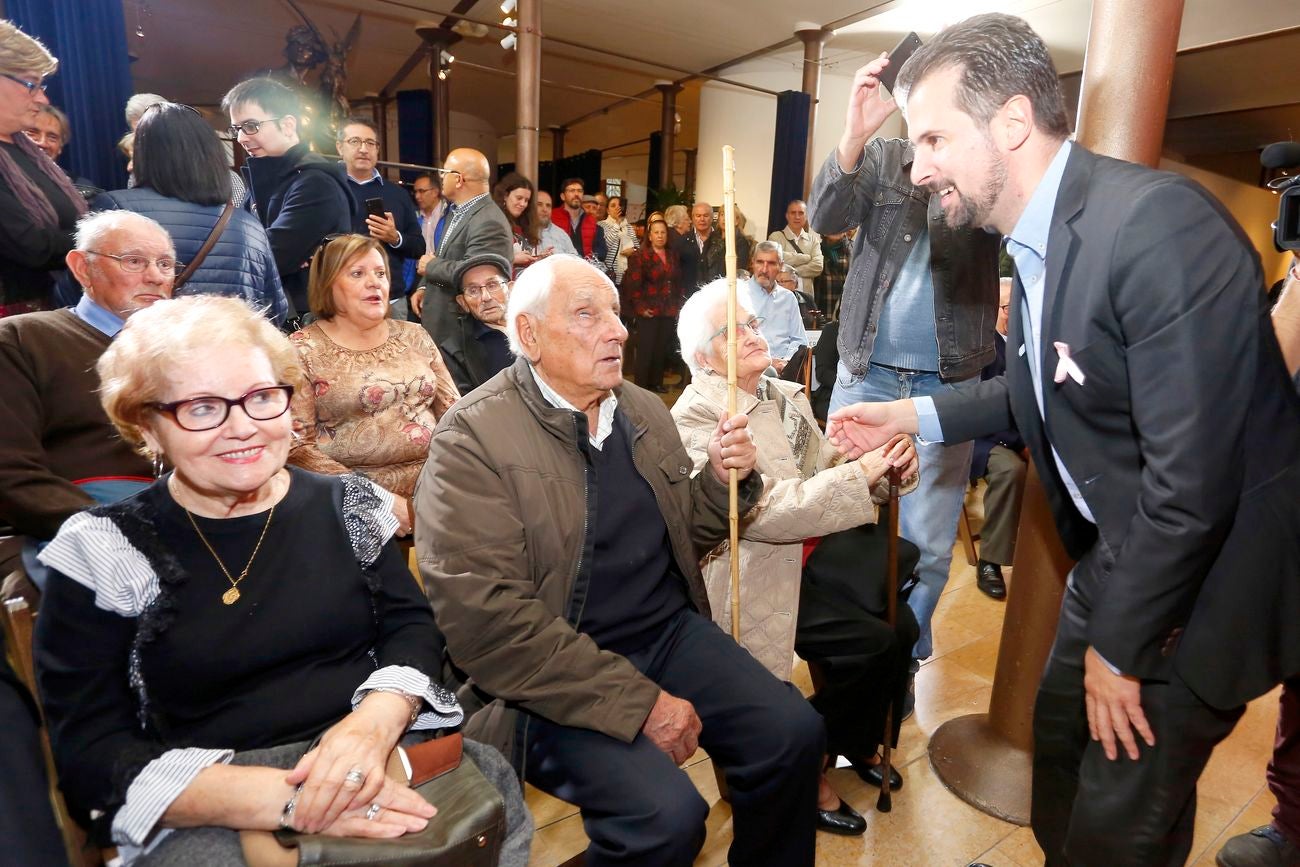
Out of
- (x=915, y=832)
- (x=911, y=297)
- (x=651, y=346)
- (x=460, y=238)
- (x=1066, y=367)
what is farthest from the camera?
(x=651, y=346)

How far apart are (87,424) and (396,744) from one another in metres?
1.27

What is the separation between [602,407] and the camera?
6.10ft

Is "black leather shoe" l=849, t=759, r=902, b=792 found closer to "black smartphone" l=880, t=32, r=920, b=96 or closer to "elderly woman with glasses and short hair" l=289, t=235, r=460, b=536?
"elderly woman with glasses and short hair" l=289, t=235, r=460, b=536

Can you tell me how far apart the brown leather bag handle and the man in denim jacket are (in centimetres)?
191

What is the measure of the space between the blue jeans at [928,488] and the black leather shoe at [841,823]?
65 cm

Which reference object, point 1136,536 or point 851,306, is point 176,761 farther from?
point 851,306

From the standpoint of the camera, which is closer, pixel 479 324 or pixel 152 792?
pixel 152 792

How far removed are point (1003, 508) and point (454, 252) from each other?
2839mm

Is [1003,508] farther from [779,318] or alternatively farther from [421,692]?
[421,692]

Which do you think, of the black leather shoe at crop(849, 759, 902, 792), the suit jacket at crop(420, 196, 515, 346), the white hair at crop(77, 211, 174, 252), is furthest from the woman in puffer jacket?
the black leather shoe at crop(849, 759, 902, 792)

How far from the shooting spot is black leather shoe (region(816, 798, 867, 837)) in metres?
2.01

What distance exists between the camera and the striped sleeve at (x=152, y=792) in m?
1.09

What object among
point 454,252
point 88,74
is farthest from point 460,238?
point 88,74

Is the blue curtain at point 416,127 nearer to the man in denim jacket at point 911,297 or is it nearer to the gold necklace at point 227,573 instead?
the man in denim jacket at point 911,297
